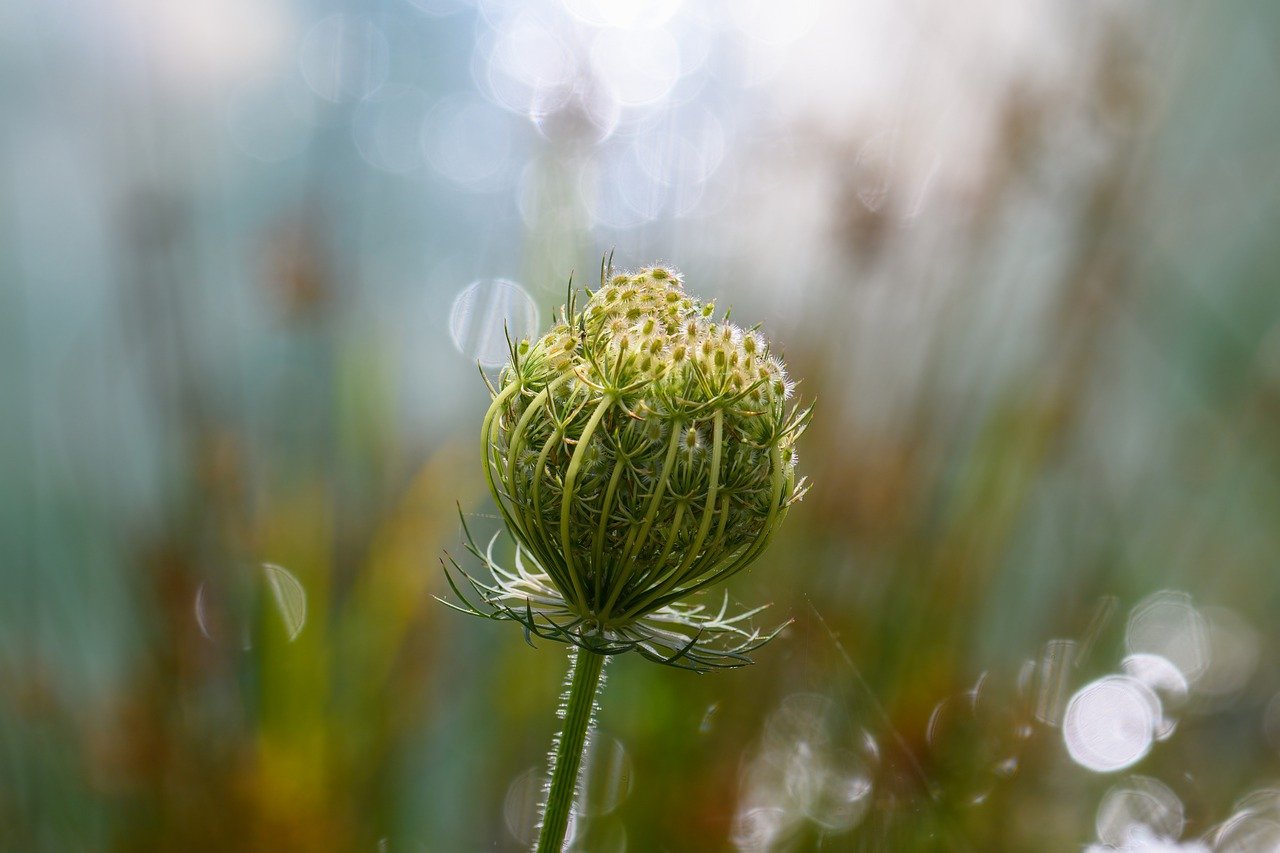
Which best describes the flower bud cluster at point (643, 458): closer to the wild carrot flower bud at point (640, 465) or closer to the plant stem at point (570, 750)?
the wild carrot flower bud at point (640, 465)

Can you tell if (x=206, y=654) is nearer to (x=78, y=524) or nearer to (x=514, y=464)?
(x=78, y=524)

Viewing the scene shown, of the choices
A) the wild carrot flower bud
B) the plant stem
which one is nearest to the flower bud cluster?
the wild carrot flower bud

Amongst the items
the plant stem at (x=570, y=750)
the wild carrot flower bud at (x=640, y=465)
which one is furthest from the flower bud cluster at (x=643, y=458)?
the plant stem at (x=570, y=750)

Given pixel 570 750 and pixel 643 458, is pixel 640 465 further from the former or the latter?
pixel 570 750

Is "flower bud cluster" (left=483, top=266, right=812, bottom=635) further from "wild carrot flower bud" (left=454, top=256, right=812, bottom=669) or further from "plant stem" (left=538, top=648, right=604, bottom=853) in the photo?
"plant stem" (left=538, top=648, right=604, bottom=853)

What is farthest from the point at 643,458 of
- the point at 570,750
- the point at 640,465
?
the point at 570,750

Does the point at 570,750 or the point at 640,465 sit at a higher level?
the point at 640,465

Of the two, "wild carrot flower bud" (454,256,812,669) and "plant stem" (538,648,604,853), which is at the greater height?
"wild carrot flower bud" (454,256,812,669)
